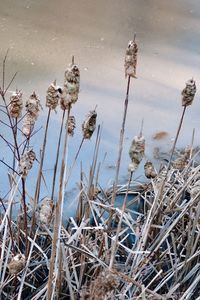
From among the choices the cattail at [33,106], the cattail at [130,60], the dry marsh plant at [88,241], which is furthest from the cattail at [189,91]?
the cattail at [33,106]

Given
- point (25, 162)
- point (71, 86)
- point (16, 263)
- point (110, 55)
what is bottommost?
point (16, 263)

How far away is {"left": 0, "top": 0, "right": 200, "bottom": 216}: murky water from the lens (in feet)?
6.79

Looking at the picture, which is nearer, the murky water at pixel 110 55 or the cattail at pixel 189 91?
the cattail at pixel 189 91

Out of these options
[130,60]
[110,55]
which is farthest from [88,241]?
[110,55]

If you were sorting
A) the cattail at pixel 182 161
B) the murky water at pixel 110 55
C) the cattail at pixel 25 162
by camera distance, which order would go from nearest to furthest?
the cattail at pixel 25 162 < the cattail at pixel 182 161 < the murky water at pixel 110 55

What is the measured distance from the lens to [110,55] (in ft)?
8.55

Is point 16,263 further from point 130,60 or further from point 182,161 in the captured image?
point 182,161

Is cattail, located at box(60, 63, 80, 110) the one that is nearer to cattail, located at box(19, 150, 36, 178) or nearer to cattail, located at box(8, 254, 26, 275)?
cattail, located at box(19, 150, 36, 178)

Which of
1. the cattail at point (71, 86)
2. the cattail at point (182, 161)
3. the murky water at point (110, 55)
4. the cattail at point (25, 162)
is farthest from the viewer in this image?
the murky water at point (110, 55)

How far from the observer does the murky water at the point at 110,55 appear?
6.79 ft

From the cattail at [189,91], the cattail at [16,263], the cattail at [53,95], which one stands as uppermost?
the cattail at [189,91]

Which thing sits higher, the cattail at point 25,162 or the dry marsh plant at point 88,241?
the cattail at point 25,162

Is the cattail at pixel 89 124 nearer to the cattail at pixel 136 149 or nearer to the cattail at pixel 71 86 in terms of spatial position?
the cattail at pixel 136 149

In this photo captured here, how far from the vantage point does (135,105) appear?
2211 millimetres
